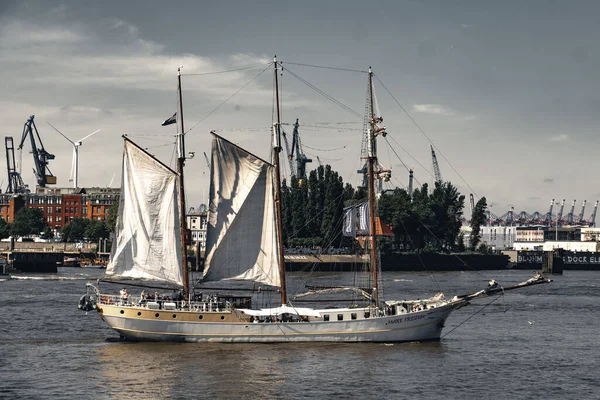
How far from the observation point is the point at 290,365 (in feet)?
190

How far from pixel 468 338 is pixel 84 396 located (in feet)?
116

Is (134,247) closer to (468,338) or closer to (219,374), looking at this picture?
(219,374)

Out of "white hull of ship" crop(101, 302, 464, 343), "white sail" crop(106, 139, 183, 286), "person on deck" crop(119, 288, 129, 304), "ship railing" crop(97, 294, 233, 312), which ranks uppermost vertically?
"white sail" crop(106, 139, 183, 286)

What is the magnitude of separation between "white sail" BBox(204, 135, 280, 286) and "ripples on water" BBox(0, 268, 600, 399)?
6.41 metres

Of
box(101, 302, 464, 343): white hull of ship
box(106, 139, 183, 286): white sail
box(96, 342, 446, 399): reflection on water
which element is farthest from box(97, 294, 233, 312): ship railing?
box(106, 139, 183, 286): white sail

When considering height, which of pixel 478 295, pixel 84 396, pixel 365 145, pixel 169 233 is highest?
pixel 365 145

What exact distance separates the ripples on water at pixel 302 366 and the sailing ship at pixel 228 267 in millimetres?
1312

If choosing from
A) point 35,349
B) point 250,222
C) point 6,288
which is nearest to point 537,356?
point 250,222

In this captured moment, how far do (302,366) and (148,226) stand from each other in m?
20.1

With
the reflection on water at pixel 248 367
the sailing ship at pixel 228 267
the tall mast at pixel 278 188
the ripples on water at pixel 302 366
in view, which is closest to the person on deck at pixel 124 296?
the sailing ship at pixel 228 267

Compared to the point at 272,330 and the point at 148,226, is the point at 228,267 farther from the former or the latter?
the point at 148,226

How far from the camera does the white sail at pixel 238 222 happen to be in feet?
226

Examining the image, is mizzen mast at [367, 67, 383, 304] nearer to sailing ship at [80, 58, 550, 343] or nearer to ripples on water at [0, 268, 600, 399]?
sailing ship at [80, 58, 550, 343]

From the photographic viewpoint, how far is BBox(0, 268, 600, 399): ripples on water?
5072cm
